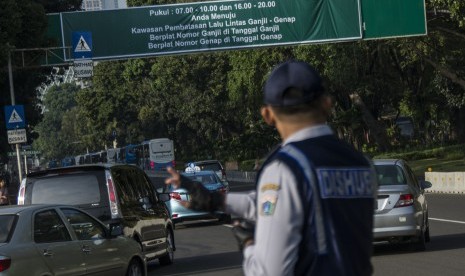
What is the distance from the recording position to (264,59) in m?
46.9

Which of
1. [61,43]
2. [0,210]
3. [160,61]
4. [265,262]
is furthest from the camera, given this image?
[160,61]

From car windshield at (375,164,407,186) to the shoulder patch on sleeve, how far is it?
12.2 meters

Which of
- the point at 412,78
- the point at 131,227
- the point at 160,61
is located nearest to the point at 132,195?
the point at 131,227

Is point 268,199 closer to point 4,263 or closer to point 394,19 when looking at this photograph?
point 4,263

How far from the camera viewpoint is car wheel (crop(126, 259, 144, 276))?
12.2 metres

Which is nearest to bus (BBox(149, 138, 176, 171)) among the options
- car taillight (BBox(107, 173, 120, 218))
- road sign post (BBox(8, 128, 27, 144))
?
road sign post (BBox(8, 128, 27, 144))

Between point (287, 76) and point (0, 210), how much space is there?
7417mm

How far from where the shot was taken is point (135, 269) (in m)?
12.5

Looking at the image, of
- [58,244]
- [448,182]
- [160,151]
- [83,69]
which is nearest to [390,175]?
[58,244]

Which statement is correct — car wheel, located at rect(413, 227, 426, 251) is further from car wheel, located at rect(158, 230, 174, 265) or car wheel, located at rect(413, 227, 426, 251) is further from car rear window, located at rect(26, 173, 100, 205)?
car rear window, located at rect(26, 173, 100, 205)

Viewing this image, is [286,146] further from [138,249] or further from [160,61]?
[160,61]

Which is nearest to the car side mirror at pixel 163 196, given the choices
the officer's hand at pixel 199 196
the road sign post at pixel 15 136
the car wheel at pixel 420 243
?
the car wheel at pixel 420 243

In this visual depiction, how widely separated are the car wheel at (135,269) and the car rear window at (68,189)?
1.63 meters

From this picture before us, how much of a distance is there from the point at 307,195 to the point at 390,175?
1246cm
